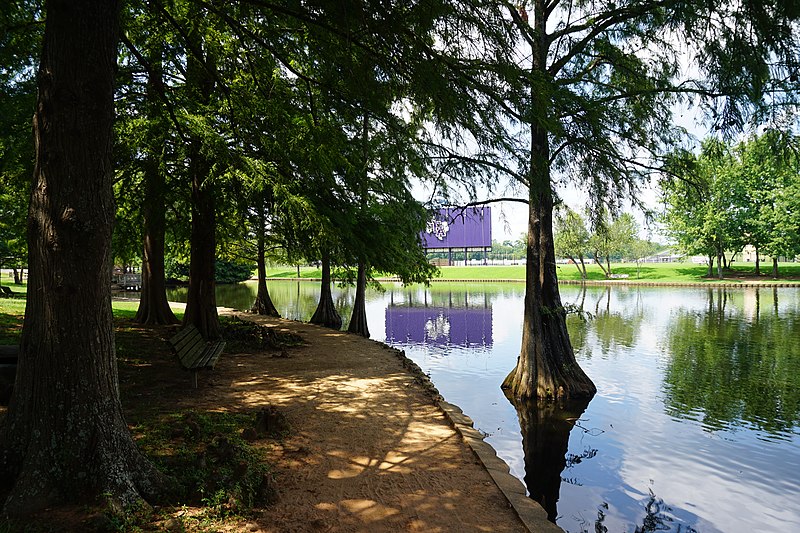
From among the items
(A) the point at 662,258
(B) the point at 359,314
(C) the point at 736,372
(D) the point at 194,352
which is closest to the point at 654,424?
(C) the point at 736,372

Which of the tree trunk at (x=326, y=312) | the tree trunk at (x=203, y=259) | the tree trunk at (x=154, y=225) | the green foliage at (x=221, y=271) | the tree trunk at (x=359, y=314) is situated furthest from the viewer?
the green foliage at (x=221, y=271)

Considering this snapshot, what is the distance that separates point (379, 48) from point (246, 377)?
5.89 meters

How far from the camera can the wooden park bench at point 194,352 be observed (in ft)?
21.5

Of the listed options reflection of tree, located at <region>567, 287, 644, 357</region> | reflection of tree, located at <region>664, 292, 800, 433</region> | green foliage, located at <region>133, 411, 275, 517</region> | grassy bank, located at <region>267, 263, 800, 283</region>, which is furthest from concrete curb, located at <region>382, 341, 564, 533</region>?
grassy bank, located at <region>267, 263, 800, 283</region>

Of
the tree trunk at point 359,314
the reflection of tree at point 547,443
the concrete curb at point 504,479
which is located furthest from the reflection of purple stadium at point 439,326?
the concrete curb at point 504,479

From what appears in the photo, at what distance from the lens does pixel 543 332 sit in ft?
32.8

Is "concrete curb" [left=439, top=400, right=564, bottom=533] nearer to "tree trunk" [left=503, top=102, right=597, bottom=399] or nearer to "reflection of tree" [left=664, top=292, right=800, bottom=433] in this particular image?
"tree trunk" [left=503, top=102, right=597, bottom=399]

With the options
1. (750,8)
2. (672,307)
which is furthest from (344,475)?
(672,307)

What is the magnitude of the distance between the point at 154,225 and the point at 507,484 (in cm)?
1007

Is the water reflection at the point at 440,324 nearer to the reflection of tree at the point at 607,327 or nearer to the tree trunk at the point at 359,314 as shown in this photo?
the tree trunk at the point at 359,314

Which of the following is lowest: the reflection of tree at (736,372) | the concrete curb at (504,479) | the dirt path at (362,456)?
the reflection of tree at (736,372)

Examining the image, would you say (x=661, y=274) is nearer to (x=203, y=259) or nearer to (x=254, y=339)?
(x=254, y=339)

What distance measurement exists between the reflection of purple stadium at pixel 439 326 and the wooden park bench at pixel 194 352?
9.52 metres

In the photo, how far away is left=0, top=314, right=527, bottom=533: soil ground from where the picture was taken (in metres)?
3.66
